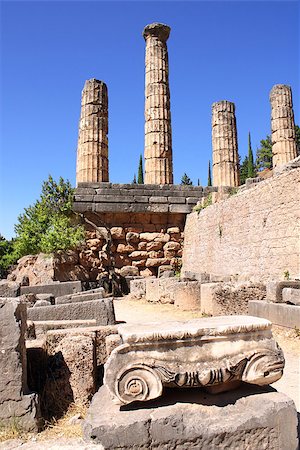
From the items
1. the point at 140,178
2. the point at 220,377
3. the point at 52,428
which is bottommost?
the point at 52,428

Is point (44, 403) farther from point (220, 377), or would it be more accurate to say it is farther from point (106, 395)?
point (220, 377)

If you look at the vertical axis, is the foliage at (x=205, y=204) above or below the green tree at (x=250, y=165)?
below

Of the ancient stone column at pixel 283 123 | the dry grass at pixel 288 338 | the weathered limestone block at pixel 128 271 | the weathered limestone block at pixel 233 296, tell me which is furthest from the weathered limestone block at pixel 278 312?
the ancient stone column at pixel 283 123

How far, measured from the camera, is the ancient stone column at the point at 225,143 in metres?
17.5

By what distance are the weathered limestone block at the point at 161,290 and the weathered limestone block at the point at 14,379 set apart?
25.2ft

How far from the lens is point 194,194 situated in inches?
633

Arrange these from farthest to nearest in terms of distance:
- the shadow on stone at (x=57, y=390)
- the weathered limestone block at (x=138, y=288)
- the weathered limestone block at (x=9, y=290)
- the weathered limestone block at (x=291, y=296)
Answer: the weathered limestone block at (x=138, y=288)
the weathered limestone block at (x=9, y=290)
the weathered limestone block at (x=291, y=296)
the shadow on stone at (x=57, y=390)

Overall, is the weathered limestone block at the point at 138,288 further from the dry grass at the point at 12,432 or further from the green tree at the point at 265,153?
the green tree at the point at 265,153

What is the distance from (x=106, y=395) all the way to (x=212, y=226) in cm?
1064

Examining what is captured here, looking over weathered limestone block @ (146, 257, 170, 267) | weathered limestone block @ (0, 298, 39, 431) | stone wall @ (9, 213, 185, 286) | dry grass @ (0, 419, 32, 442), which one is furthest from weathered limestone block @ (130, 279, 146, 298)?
dry grass @ (0, 419, 32, 442)

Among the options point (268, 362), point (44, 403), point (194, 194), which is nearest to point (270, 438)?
point (268, 362)

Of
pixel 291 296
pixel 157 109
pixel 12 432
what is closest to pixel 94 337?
pixel 12 432

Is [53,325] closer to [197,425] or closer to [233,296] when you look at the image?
[197,425]

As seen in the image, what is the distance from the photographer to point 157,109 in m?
17.4
